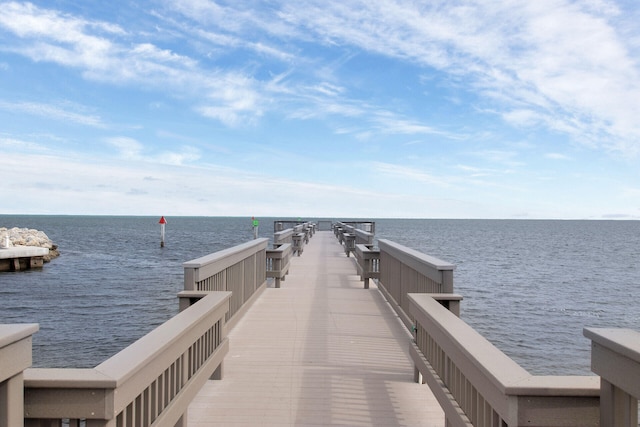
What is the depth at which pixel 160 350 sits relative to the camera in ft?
8.79

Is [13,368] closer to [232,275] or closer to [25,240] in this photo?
[232,275]

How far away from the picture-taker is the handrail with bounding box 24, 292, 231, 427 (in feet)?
6.98

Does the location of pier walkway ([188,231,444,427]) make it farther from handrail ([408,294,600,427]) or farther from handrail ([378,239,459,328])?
handrail ([408,294,600,427])

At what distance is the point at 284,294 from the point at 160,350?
703 cm

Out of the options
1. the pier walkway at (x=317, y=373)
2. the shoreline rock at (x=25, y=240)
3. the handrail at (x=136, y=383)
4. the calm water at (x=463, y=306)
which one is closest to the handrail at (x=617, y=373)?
the pier walkway at (x=317, y=373)

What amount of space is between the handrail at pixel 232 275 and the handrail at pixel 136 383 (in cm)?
103

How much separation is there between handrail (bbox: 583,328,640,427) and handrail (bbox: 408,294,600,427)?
0.12 meters

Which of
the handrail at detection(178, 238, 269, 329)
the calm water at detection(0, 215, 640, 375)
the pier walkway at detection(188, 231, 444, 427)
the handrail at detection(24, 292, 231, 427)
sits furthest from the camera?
the calm water at detection(0, 215, 640, 375)

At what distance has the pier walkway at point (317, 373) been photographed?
390cm

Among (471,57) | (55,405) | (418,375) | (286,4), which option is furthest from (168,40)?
(55,405)

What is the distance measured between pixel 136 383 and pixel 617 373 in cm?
211

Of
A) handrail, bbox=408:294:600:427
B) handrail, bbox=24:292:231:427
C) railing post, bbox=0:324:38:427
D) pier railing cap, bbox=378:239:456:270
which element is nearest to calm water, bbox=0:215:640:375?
pier railing cap, bbox=378:239:456:270

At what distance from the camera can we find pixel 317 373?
490 cm

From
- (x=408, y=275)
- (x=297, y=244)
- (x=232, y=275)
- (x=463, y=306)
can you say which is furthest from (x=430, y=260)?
(x=463, y=306)
